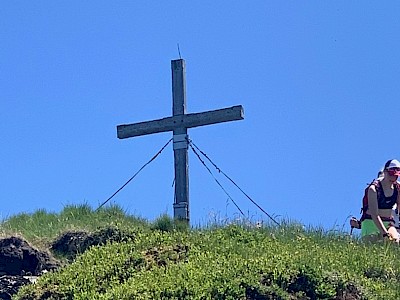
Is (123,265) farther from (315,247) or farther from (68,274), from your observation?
(315,247)

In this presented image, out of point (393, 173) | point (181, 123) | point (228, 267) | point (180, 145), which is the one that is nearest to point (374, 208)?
point (393, 173)

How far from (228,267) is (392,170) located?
141 inches

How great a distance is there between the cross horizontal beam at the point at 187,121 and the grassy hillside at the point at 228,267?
1.81 meters

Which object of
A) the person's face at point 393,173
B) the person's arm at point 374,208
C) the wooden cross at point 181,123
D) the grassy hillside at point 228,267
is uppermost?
the wooden cross at point 181,123

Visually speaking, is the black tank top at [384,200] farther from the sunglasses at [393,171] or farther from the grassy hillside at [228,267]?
the grassy hillside at [228,267]

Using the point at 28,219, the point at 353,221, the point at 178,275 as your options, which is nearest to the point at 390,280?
the point at 178,275

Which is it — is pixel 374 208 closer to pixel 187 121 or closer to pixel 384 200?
pixel 384 200

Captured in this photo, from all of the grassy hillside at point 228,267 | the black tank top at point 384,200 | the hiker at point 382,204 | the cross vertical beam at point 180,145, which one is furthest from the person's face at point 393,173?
the cross vertical beam at point 180,145

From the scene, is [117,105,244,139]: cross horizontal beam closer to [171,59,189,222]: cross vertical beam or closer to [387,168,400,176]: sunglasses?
[171,59,189,222]: cross vertical beam

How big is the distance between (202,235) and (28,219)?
4.00 meters

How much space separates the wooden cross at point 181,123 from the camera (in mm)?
12281

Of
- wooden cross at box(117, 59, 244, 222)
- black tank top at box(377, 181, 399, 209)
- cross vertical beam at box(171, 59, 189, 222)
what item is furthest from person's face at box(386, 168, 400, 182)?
cross vertical beam at box(171, 59, 189, 222)

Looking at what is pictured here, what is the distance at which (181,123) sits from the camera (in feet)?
41.1

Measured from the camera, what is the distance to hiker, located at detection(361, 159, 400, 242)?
36.3 feet
